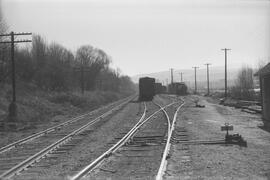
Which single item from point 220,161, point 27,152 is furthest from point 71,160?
point 220,161

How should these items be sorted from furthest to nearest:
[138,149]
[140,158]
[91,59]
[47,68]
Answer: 1. [91,59]
2. [47,68]
3. [138,149]
4. [140,158]

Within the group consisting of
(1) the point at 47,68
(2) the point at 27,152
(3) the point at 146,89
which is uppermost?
(1) the point at 47,68

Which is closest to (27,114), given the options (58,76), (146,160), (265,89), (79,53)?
(265,89)

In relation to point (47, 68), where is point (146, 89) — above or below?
below

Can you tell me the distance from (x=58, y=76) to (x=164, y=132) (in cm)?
4687

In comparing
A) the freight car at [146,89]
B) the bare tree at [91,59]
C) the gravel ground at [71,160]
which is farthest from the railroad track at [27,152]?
the bare tree at [91,59]

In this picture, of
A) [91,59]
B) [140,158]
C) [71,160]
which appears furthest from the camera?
[91,59]

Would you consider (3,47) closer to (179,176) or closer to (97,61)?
(179,176)

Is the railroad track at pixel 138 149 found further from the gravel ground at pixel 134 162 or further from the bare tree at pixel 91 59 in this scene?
the bare tree at pixel 91 59

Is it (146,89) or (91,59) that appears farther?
(91,59)

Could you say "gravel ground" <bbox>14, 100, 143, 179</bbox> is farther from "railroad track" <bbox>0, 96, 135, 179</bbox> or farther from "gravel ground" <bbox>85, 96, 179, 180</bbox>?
"gravel ground" <bbox>85, 96, 179, 180</bbox>

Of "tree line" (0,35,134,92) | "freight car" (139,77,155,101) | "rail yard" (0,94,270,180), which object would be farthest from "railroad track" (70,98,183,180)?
"freight car" (139,77,155,101)

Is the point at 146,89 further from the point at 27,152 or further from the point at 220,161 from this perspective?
the point at 220,161

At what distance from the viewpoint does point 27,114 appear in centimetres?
3047
